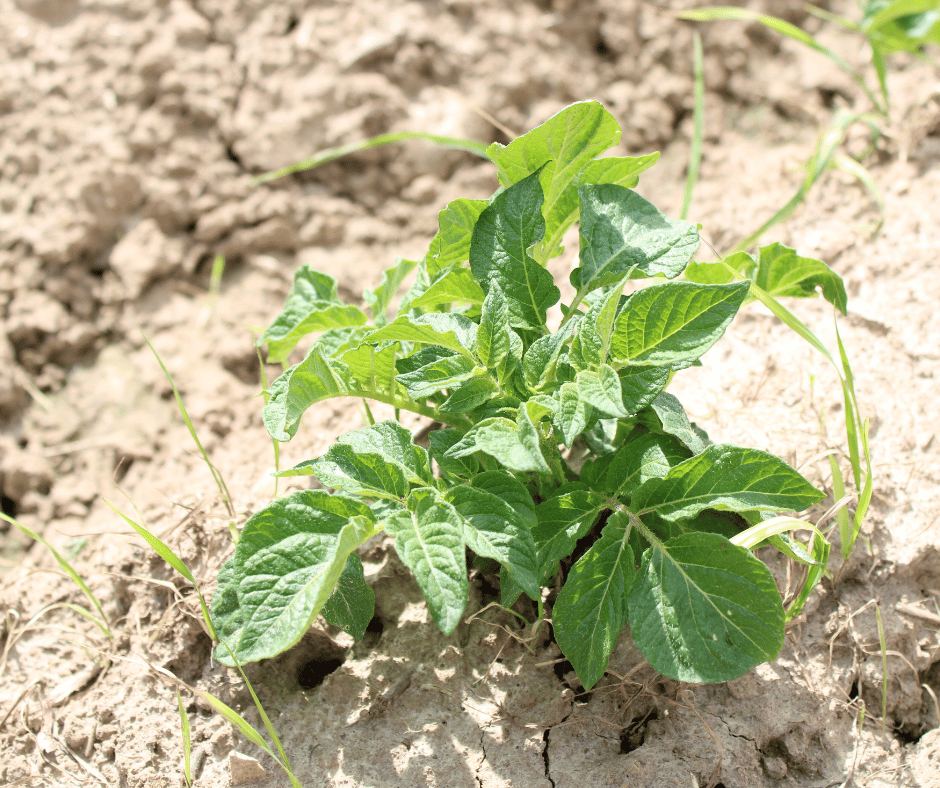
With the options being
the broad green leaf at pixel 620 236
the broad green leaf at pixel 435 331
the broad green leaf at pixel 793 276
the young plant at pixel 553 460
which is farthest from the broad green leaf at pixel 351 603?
the broad green leaf at pixel 793 276

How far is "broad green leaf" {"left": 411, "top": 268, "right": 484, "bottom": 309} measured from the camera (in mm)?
1733

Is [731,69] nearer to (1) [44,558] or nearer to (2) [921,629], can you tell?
(2) [921,629]

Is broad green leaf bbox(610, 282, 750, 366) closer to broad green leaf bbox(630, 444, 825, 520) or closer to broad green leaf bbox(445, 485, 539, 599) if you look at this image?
broad green leaf bbox(630, 444, 825, 520)

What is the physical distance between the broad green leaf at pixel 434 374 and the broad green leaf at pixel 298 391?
0.17m

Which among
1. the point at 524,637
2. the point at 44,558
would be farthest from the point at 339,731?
the point at 44,558

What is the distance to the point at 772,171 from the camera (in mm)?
2967

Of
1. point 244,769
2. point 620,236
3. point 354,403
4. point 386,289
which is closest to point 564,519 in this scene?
point 620,236

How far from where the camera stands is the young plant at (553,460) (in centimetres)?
144

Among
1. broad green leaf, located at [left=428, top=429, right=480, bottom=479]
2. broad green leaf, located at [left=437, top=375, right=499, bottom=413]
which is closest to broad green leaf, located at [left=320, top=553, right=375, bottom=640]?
broad green leaf, located at [left=428, top=429, right=480, bottom=479]

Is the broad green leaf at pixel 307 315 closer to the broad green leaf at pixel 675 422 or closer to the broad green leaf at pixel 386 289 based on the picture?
the broad green leaf at pixel 386 289

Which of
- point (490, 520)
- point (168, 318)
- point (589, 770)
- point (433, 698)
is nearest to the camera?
point (490, 520)

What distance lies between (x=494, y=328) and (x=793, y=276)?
799 millimetres

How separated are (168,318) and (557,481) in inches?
75.7

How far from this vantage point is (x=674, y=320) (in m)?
1.52
